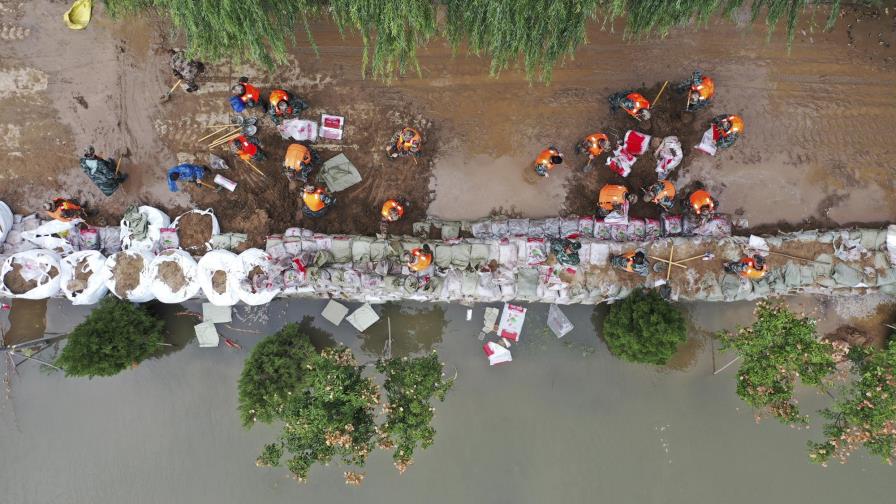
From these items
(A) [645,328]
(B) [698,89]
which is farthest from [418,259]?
(B) [698,89]

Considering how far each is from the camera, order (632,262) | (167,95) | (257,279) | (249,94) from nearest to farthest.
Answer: (632,262) < (257,279) < (249,94) < (167,95)

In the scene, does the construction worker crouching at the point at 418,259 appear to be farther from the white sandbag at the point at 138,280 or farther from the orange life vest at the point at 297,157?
the white sandbag at the point at 138,280

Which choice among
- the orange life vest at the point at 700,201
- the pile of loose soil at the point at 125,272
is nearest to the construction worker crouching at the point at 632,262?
the orange life vest at the point at 700,201

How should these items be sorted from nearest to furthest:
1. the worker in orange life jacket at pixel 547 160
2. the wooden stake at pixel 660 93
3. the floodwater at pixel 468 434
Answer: the worker in orange life jacket at pixel 547 160, the wooden stake at pixel 660 93, the floodwater at pixel 468 434

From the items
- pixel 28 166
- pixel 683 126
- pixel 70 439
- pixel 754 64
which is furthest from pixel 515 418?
pixel 28 166

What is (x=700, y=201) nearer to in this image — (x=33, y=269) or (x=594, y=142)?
(x=594, y=142)

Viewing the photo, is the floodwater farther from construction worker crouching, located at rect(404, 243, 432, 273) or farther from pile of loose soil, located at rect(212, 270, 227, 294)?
construction worker crouching, located at rect(404, 243, 432, 273)

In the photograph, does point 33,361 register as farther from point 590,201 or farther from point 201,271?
point 590,201
